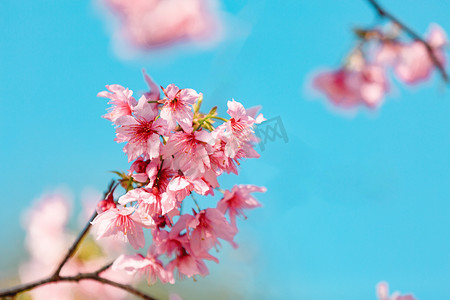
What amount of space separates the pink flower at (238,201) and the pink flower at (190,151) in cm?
17

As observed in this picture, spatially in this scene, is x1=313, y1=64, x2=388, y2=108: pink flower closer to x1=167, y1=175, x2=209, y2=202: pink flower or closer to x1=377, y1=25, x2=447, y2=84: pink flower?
x1=377, y1=25, x2=447, y2=84: pink flower

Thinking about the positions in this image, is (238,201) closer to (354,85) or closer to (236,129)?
(236,129)

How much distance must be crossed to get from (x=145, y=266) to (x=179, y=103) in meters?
0.38

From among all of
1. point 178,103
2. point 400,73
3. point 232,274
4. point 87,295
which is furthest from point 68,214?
point 232,274

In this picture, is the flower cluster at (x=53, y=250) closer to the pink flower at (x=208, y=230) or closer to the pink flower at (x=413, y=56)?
the pink flower at (x=208, y=230)

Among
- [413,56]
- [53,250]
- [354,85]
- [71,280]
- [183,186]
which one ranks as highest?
[413,56]

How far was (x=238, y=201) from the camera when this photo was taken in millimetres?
927

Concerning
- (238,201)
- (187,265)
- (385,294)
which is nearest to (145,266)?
(187,265)

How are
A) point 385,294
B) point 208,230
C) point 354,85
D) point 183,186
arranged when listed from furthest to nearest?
1. point 354,85
2. point 385,294
3. point 208,230
4. point 183,186

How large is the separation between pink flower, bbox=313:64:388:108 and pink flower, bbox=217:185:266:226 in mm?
1104

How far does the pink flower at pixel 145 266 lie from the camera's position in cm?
89

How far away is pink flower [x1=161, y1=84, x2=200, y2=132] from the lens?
0.75 m

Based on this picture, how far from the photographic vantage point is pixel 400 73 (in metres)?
2.10

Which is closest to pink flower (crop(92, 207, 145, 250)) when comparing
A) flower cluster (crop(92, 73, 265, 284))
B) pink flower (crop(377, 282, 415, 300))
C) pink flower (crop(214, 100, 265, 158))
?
flower cluster (crop(92, 73, 265, 284))
